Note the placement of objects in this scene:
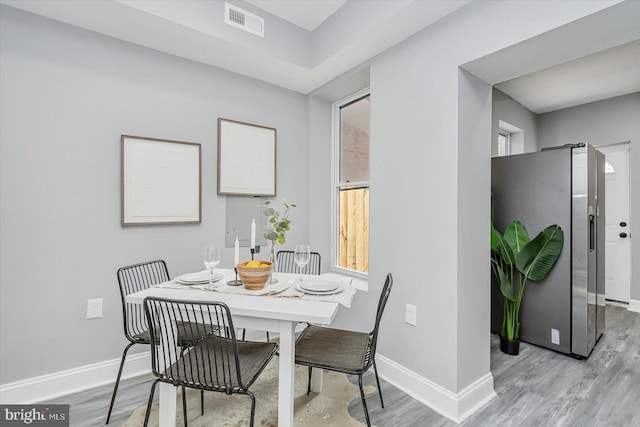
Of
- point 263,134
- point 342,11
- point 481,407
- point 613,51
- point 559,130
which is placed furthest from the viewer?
point 559,130

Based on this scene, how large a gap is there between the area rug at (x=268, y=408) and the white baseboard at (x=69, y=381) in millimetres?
483

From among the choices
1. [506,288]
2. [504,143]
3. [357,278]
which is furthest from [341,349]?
[504,143]

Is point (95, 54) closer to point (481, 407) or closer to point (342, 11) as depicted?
point (342, 11)

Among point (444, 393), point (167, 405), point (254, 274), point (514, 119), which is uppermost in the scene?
point (514, 119)

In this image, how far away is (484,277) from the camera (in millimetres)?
2068

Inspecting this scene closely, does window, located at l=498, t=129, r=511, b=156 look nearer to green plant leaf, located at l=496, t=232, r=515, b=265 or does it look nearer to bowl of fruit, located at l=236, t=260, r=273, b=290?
green plant leaf, located at l=496, t=232, r=515, b=265

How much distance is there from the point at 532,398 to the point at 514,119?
3.26 meters

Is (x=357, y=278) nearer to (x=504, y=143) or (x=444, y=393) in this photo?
(x=444, y=393)

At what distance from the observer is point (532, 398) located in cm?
205

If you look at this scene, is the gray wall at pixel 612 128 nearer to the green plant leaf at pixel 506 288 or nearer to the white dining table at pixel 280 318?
the green plant leaf at pixel 506 288

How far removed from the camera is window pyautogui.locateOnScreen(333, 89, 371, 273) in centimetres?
303

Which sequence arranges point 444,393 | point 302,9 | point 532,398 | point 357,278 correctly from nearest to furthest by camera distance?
point 444,393 → point 532,398 → point 302,9 → point 357,278

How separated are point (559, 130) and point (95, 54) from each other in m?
5.41

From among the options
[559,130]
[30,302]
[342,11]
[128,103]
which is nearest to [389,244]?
[342,11]
